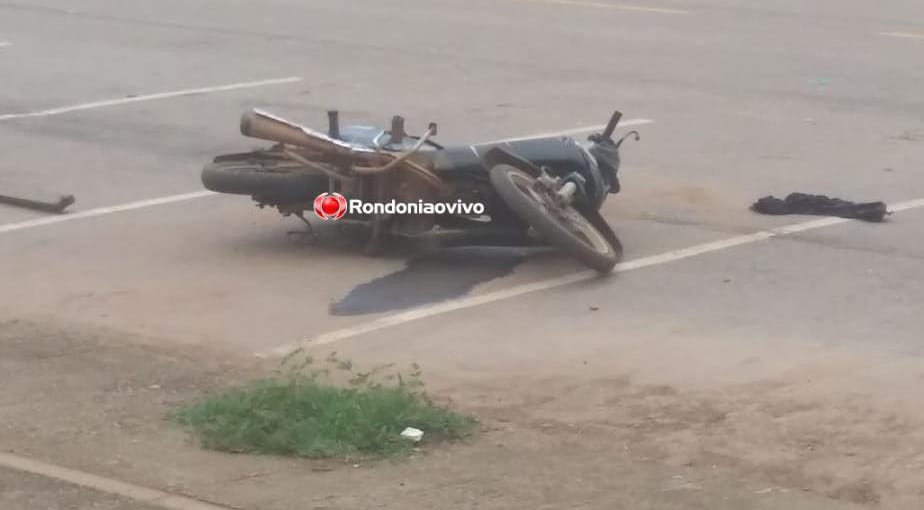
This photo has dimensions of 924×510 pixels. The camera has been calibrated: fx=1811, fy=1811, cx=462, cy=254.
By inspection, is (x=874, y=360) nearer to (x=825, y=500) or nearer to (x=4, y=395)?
(x=825, y=500)

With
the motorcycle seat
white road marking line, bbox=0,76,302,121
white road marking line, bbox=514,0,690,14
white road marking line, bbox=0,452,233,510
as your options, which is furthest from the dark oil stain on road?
white road marking line, bbox=514,0,690,14

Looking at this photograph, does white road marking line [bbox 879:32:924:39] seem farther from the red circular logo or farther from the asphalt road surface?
the red circular logo

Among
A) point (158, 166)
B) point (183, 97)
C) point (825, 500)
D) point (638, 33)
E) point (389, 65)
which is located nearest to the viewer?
point (825, 500)

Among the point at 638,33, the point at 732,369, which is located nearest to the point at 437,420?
the point at 732,369

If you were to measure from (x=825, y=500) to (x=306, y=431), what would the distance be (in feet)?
6.91

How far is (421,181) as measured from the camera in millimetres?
10406

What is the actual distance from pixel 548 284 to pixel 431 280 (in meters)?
0.66

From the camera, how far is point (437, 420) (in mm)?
7543

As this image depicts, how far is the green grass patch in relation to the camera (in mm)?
7312

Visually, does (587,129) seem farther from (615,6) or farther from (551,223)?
(615,6)

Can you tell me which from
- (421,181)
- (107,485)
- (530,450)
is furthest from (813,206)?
(107,485)

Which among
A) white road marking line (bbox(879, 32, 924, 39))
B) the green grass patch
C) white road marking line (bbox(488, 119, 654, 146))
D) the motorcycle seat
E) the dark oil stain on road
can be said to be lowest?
the dark oil stain on road

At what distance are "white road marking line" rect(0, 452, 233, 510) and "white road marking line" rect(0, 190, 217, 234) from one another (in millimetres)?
4727

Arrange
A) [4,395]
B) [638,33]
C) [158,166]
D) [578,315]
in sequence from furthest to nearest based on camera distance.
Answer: [638,33], [158,166], [578,315], [4,395]
